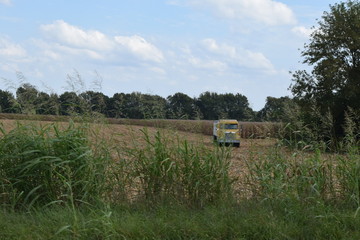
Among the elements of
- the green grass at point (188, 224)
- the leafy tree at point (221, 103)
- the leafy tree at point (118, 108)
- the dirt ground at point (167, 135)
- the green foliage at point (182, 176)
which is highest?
the leafy tree at point (221, 103)

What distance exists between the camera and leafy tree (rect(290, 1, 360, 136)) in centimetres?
2667

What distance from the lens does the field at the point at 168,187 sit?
4988 mm

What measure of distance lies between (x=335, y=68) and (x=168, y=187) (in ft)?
76.6

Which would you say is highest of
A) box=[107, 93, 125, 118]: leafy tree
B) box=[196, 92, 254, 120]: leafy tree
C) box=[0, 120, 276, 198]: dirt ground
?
box=[196, 92, 254, 120]: leafy tree

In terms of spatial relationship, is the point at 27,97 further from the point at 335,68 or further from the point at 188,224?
the point at 335,68

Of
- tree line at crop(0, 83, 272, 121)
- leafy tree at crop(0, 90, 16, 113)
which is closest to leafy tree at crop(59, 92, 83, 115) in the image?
tree line at crop(0, 83, 272, 121)

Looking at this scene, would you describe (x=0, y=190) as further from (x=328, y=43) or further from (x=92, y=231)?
(x=328, y=43)

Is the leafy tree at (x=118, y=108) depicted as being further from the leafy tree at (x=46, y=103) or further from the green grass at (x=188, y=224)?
the green grass at (x=188, y=224)

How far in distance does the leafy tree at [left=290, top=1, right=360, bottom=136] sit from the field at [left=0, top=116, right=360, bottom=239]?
68.1ft

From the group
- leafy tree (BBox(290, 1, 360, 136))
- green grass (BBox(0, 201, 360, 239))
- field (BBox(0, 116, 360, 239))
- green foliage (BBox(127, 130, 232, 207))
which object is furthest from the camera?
leafy tree (BBox(290, 1, 360, 136))

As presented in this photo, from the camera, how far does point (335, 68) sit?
1060 inches

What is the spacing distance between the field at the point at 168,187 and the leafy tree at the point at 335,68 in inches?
817

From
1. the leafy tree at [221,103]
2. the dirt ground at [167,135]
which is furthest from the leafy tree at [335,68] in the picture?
the dirt ground at [167,135]

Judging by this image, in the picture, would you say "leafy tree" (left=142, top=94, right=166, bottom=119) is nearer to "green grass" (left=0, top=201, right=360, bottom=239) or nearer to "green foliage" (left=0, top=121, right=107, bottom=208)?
"green foliage" (left=0, top=121, right=107, bottom=208)
